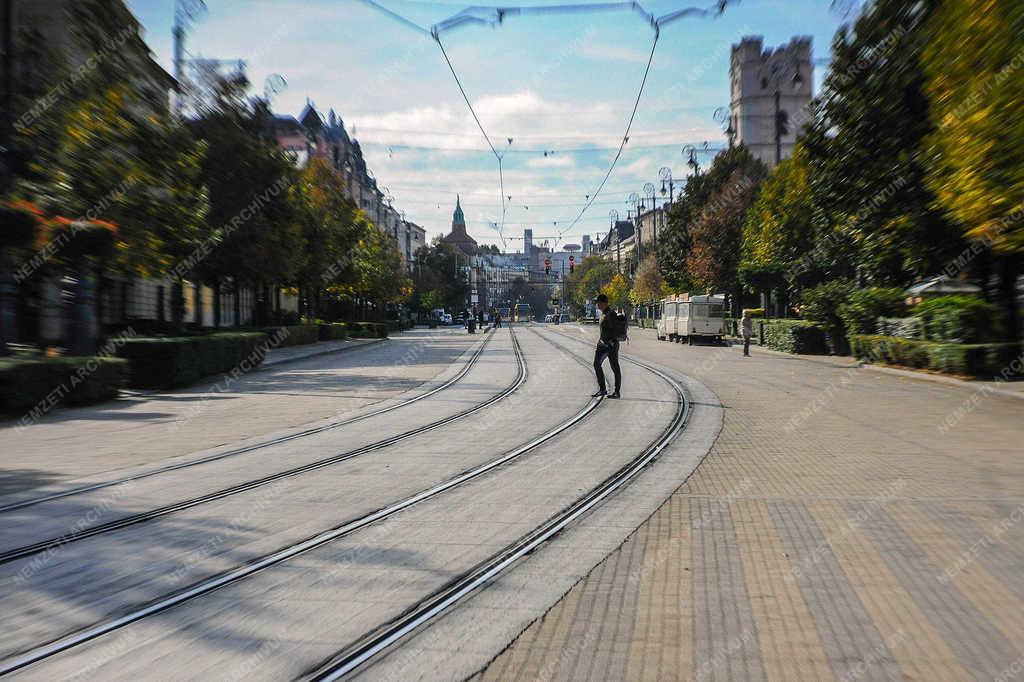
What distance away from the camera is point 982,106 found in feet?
39.8

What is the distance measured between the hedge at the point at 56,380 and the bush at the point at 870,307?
21.6m

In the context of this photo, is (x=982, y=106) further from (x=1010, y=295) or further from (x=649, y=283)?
(x=649, y=283)

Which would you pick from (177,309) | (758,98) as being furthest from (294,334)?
(758,98)

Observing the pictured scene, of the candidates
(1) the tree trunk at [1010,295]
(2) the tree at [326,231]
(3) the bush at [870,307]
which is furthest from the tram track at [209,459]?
(2) the tree at [326,231]

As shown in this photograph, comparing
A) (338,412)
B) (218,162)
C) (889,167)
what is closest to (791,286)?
(889,167)

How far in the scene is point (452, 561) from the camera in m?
5.17

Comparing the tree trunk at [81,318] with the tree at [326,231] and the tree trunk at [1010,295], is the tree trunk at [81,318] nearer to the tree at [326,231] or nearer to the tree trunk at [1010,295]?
the tree at [326,231]

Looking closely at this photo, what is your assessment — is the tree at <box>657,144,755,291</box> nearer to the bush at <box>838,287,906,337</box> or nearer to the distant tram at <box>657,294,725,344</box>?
the distant tram at <box>657,294,725,344</box>

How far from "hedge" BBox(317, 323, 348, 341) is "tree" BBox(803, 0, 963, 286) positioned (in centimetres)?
3231

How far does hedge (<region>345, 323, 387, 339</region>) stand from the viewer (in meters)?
55.5

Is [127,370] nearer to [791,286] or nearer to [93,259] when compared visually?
[93,259]

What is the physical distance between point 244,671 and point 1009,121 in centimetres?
1257

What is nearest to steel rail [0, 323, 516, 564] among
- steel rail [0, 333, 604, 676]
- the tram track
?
the tram track

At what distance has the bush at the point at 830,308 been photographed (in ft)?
94.9
